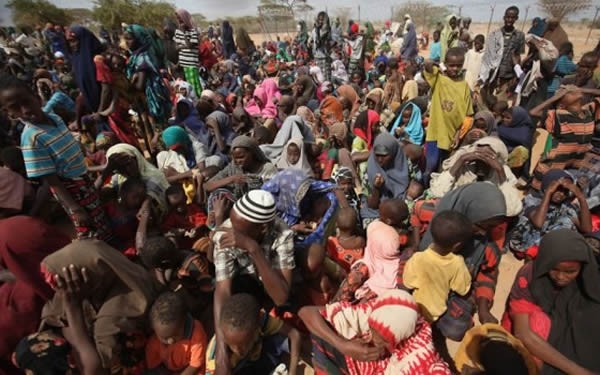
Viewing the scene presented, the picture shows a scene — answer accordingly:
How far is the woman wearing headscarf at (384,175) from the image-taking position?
12.6 ft

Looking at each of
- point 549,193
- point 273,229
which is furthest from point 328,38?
point 273,229

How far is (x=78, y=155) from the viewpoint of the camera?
3041mm

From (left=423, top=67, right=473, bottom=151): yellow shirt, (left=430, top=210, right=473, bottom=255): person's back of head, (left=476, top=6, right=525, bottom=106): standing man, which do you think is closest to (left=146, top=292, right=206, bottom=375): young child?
(left=430, top=210, right=473, bottom=255): person's back of head

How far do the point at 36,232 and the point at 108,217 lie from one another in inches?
49.8

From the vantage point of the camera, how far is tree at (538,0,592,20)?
18422mm

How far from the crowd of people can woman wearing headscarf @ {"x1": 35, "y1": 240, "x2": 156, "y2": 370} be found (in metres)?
0.01

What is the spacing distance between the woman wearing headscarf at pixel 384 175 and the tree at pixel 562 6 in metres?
21.4

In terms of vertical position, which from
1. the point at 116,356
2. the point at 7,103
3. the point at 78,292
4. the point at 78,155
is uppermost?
the point at 7,103

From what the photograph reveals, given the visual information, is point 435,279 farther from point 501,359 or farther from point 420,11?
point 420,11

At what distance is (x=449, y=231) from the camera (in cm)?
241

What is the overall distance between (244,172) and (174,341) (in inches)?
77.2

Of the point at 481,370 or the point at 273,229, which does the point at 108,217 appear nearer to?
the point at 273,229

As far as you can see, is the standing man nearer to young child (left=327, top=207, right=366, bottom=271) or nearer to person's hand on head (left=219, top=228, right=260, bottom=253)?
young child (left=327, top=207, right=366, bottom=271)

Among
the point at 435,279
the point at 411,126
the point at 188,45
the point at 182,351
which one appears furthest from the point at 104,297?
the point at 188,45
